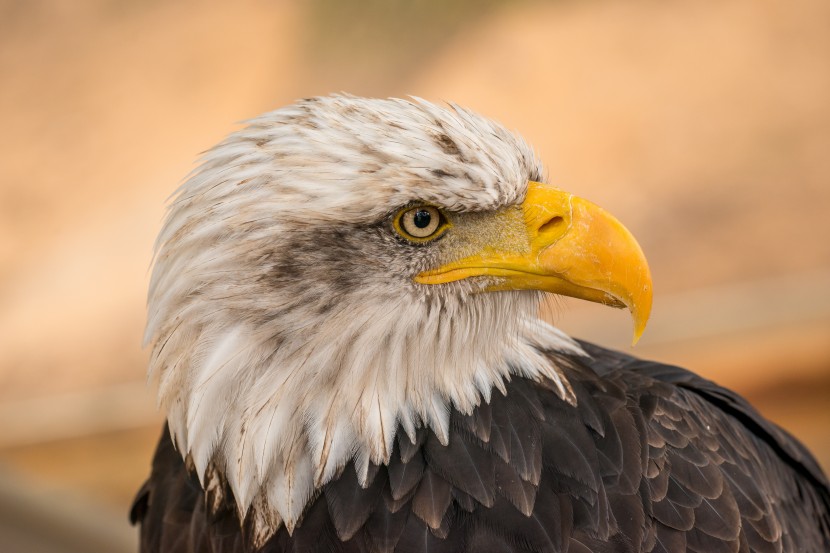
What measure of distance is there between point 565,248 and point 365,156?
46 cm

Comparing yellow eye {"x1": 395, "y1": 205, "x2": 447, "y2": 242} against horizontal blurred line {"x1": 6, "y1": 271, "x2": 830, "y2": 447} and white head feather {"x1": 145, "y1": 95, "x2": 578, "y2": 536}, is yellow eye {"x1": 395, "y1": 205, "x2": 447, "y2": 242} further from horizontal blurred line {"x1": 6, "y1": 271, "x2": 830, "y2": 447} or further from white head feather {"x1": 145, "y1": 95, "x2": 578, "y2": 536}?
horizontal blurred line {"x1": 6, "y1": 271, "x2": 830, "y2": 447}

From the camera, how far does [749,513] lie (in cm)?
234

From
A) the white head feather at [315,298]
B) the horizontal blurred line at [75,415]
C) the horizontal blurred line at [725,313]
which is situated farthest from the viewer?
the horizontal blurred line at [725,313]

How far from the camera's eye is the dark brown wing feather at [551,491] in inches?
83.3

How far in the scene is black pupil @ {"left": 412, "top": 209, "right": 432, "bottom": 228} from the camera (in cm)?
205

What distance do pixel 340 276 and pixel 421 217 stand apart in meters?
0.21

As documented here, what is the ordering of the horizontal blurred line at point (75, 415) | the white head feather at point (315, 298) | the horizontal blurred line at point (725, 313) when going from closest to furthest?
the white head feather at point (315, 298), the horizontal blurred line at point (75, 415), the horizontal blurred line at point (725, 313)

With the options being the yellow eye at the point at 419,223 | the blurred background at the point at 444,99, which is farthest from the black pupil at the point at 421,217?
the blurred background at the point at 444,99

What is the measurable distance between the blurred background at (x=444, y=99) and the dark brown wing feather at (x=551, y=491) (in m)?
3.15

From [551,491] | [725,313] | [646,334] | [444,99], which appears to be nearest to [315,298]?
[551,491]

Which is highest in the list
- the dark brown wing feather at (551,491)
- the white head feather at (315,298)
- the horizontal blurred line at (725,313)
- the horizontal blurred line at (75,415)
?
the white head feather at (315,298)

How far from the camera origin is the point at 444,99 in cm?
578

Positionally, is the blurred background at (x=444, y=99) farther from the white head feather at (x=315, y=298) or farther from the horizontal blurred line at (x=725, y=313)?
the white head feather at (x=315, y=298)

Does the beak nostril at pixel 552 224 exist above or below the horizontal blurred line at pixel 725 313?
above
